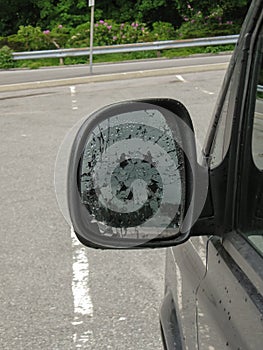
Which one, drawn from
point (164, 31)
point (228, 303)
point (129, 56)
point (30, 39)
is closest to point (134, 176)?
point (228, 303)

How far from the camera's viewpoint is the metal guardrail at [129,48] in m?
21.4

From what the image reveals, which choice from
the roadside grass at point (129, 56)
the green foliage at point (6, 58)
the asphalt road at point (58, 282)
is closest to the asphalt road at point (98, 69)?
the green foliage at point (6, 58)

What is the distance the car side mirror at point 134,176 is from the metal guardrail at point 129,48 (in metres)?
19.6

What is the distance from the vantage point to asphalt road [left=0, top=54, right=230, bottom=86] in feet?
60.0

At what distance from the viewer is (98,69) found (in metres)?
19.7

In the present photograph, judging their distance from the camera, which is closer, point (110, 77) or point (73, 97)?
point (73, 97)

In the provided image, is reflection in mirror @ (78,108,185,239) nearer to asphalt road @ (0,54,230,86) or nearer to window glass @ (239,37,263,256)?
window glass @ (239,37,263,256)

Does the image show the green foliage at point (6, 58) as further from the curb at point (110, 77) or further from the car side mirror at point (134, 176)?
the car side mirror at point (134, 176)

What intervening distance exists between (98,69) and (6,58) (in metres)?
3.02

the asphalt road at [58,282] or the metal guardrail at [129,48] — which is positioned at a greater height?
the asphalt road at [58,282]

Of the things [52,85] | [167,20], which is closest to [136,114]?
[52,85]

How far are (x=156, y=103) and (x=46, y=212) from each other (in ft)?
15.7

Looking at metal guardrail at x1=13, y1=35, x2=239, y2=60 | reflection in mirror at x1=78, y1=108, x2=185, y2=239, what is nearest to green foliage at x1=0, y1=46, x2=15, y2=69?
metal guardrail at x1=13, y1=35, x2=239, y2=60

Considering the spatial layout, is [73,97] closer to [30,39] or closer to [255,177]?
[30,39]
